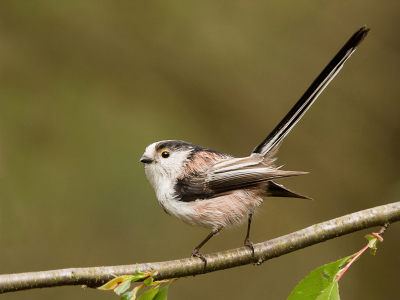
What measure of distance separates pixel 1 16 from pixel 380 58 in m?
3.82

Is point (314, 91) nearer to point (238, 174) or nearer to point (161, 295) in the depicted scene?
point (238, 174)

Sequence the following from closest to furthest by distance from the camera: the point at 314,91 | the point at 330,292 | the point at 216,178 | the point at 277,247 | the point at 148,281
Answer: the point at 330,292 → the point at 148,281 → the point at 277,247 → the point at 314,91 → the point at 216,178

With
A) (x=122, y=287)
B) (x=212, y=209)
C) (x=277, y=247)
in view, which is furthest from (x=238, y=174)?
(x=122, y=287)

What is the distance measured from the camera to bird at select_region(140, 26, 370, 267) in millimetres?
1864

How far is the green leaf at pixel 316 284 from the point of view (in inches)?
50.5

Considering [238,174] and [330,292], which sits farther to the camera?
[238,174]

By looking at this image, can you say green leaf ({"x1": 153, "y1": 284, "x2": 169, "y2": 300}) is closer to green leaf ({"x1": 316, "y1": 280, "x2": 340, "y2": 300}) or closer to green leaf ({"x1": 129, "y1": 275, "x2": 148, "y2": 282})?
green leaf ({"x1": 129, "y1": 275, "x2": 148, "y2": 282})

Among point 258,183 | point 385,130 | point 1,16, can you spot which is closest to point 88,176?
point 1,16

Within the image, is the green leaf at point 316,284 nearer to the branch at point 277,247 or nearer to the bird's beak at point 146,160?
the branch at point 277,247

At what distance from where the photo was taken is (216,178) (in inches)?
76.4

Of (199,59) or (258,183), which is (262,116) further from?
(258,183)

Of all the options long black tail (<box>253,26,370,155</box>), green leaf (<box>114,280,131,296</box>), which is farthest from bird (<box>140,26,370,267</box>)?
green leaf (<box>114,280,131,296</box>)

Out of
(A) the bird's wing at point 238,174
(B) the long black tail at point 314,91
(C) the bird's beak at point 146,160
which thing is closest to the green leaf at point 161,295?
(A) the bird's wing at point 238,174

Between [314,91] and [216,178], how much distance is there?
631 millimetres
